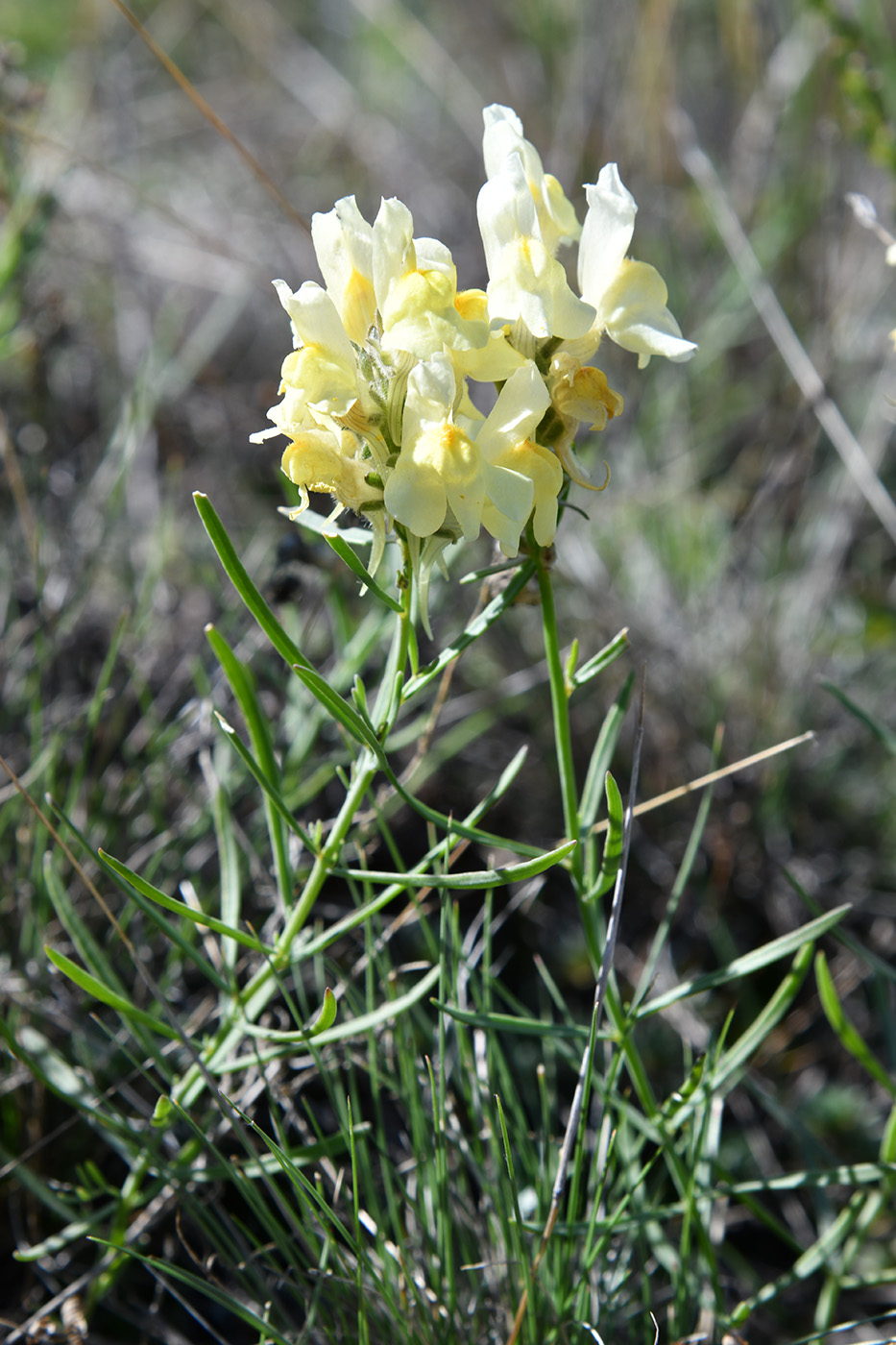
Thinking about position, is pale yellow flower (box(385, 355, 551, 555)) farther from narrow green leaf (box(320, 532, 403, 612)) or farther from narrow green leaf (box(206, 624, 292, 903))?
narrow green leaf (box(206, 624, 292, 903))

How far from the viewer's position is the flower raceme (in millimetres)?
698

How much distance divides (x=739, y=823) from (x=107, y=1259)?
111cm

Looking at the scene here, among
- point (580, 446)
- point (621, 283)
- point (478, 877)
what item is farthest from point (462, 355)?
point (580, 446)

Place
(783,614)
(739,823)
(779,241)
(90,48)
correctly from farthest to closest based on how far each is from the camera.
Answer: (90,48) < (779,241) < (783,614) < (739,823)

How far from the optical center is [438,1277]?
2.96ft

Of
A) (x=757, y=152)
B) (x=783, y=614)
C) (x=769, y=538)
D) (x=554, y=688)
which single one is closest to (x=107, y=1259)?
(x=554, y=688)

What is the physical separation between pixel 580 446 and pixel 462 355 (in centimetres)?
107

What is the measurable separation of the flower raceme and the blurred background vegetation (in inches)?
16.8

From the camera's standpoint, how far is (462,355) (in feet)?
2.41

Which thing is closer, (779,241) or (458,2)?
(779,241)

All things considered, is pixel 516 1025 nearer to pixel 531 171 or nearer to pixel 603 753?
pixel 603 753

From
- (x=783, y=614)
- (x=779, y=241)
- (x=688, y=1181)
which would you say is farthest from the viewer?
(x=779, y=241)

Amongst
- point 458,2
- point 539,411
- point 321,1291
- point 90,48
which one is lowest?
point 321,1291

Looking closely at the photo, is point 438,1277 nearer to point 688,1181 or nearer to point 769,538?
point 688,1181
